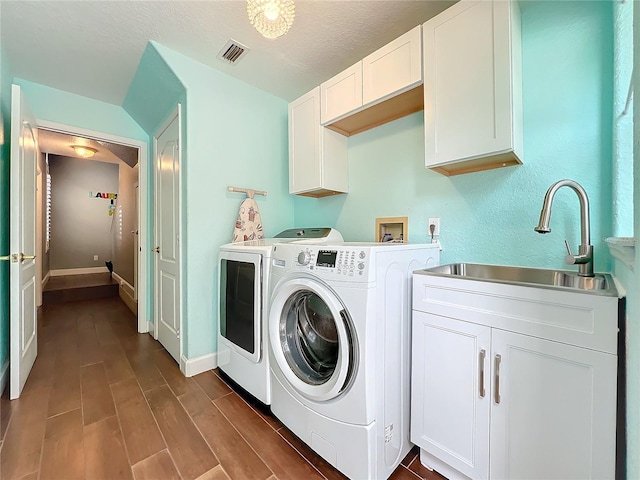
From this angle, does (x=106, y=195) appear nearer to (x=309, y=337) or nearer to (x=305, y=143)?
(x=305, y=143)

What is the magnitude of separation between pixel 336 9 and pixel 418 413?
218cm

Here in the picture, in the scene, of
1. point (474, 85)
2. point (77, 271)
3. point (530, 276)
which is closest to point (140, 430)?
point (530, 276)

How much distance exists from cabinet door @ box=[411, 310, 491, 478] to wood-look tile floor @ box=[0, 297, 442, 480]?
20 centimetres

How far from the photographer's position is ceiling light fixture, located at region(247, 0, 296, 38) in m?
1.10

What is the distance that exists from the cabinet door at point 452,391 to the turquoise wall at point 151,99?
Result: 2116 millimetres

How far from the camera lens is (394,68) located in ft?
4.98

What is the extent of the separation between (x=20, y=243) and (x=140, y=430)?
4.57 ft

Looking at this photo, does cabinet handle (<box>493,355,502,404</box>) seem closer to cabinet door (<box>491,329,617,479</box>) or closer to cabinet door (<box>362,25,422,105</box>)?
cabinet door (<box>491,329,617,479</box>)

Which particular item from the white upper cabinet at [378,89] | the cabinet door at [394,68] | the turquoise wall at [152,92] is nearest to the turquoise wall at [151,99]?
the turquoise wall at [152,92]

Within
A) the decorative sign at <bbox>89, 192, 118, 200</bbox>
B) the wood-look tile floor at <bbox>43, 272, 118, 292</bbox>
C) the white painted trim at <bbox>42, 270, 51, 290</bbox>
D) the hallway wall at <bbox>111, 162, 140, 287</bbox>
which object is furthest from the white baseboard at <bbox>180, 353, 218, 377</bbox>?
the decorative sign at <bbox>89, 192, 118, 200</bbox>

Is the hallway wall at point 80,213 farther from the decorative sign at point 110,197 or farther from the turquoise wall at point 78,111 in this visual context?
the turquoise wall at point 78,111

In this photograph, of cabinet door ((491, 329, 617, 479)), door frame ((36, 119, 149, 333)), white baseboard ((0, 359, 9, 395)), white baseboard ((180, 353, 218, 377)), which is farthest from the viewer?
door frame ((36, 119, 149, 333))

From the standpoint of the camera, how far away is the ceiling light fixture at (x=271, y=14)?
43.3 inches

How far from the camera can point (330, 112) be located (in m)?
1.89
